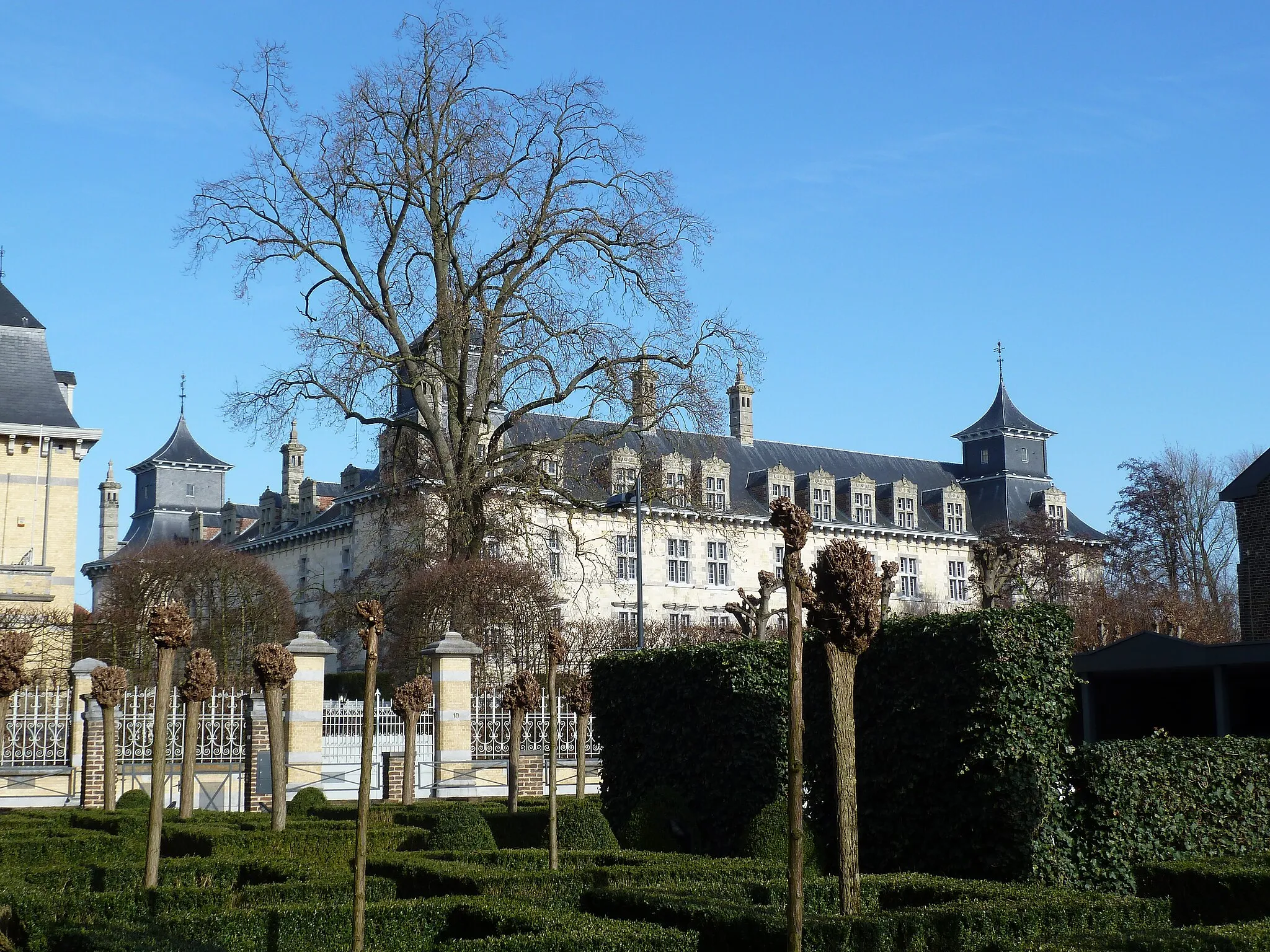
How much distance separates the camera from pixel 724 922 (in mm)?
8055

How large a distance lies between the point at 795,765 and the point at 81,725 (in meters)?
18.4

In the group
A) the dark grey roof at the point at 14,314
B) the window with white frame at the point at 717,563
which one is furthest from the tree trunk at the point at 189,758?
the window with white frame at the point at 717,563

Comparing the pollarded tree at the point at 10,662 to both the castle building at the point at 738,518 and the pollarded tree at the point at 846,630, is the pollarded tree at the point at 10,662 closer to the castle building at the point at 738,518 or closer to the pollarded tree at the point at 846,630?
the pollarded tree at the point at 846,630

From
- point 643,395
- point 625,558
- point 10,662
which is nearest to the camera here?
point 10,662

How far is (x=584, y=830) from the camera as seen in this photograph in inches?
537

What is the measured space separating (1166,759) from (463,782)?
1271 cm

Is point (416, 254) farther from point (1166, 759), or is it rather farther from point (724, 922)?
point (724, 922)

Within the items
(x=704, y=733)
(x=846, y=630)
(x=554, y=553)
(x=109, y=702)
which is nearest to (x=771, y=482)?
(x=554, y=553)

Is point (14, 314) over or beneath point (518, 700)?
over

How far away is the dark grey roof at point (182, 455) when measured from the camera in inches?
2864

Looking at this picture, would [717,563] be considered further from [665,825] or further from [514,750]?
[514,750]

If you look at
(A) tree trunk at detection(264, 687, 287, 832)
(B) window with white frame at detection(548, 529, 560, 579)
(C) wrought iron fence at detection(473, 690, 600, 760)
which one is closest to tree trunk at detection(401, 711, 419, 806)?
(A) tree trunk at detection(264, 687, 287, 832)

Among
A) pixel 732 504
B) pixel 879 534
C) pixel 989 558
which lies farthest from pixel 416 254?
pixel 879 534

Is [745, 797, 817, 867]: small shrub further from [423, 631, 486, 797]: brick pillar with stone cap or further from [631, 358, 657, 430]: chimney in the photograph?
[631, 358, 657, 430]: chimney
